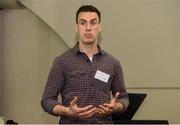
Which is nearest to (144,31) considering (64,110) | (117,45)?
(117,45)

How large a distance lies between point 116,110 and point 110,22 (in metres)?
1.34

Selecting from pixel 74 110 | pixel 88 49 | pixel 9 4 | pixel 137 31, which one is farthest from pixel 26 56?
pixel 74 110

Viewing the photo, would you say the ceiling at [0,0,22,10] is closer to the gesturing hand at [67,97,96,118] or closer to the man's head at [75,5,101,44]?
the man's head at [75,5,101,44]

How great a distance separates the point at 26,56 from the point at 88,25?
1358mm

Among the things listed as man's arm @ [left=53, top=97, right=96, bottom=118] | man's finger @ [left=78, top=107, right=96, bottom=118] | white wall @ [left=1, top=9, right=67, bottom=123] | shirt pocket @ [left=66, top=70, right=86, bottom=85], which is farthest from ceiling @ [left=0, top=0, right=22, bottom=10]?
man's finger @ [left=78, top=107, right=96, bottom=118]

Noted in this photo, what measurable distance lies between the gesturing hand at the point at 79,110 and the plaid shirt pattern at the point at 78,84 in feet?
0.39

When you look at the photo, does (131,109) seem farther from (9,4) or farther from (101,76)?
(9,4)

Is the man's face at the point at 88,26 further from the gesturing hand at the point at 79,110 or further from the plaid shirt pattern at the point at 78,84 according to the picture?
the gesturing hand at the point at 79,110

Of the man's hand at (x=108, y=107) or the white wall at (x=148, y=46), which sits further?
the white wall at (x=148, y=46)

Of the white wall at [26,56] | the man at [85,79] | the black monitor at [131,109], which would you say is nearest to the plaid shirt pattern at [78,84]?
the man at [85,79]

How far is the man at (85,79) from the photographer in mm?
1699

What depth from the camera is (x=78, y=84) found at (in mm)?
1715

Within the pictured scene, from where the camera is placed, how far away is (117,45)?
2887mm

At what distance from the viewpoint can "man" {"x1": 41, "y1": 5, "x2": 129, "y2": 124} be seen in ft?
5.57
